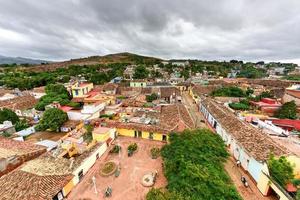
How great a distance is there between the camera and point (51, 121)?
25688 mm

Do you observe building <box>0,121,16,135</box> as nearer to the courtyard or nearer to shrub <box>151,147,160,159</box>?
the courtyard

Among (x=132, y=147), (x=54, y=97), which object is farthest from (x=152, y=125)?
(x=54, y=97)

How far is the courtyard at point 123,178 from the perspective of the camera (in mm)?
14477

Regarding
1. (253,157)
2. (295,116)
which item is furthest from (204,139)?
(295,116)

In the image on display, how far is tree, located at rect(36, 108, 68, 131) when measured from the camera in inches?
1009

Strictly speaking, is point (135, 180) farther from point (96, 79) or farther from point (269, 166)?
point (96, 79)

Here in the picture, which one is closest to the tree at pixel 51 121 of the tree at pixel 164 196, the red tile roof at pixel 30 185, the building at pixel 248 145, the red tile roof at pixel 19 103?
the red tile roof at pixel 30 185

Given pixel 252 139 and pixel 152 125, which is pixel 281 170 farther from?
pixel 152 125

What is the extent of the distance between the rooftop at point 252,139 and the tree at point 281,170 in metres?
1.26

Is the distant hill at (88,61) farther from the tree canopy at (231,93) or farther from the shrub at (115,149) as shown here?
the shrub at (115,149)

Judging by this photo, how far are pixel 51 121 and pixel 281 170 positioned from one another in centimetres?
2966

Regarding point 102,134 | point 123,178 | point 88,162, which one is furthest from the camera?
point 102,134

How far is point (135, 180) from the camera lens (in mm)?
16016

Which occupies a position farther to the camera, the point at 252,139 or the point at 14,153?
the point at 252,139
